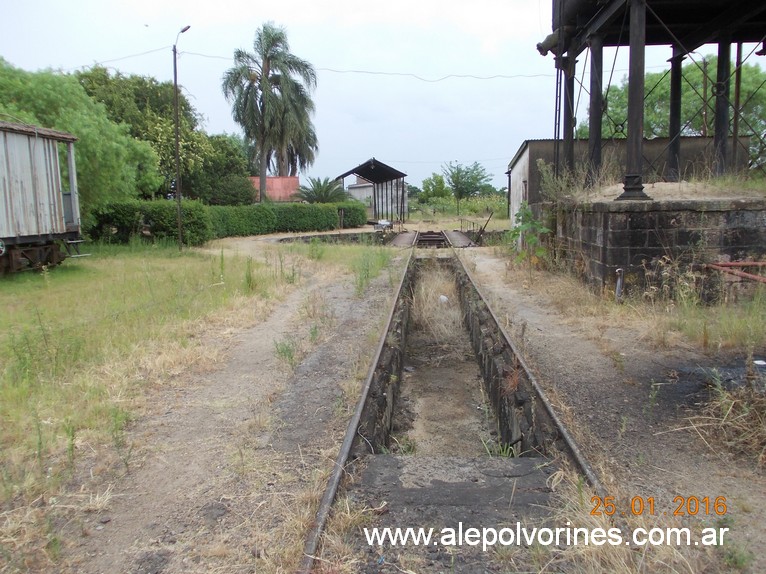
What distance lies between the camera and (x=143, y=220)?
19422 mm

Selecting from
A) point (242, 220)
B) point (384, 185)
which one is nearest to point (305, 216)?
point (242, 220)

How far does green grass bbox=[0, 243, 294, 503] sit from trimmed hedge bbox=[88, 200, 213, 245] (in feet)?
21.6

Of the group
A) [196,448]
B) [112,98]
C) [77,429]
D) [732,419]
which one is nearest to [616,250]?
[732,419]

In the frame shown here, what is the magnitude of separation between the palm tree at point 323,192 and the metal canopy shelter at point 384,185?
0.62 metres

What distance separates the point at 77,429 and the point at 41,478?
0.79 metres

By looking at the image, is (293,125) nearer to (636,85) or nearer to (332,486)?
(636,85)

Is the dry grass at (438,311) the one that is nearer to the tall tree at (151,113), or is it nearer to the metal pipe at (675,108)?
the metal pipe at (675,108)

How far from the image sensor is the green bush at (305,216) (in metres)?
29.2

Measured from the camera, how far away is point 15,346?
19.0ft

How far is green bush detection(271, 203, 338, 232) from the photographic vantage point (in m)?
29.2

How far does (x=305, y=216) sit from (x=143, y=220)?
11.4m

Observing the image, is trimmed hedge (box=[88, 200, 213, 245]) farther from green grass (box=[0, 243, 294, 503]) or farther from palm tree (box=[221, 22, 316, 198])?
palm tree (box=[221, 22, 316, 198])

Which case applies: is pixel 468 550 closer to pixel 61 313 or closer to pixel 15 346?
pixel 15 346

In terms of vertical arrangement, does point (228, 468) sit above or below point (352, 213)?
below
